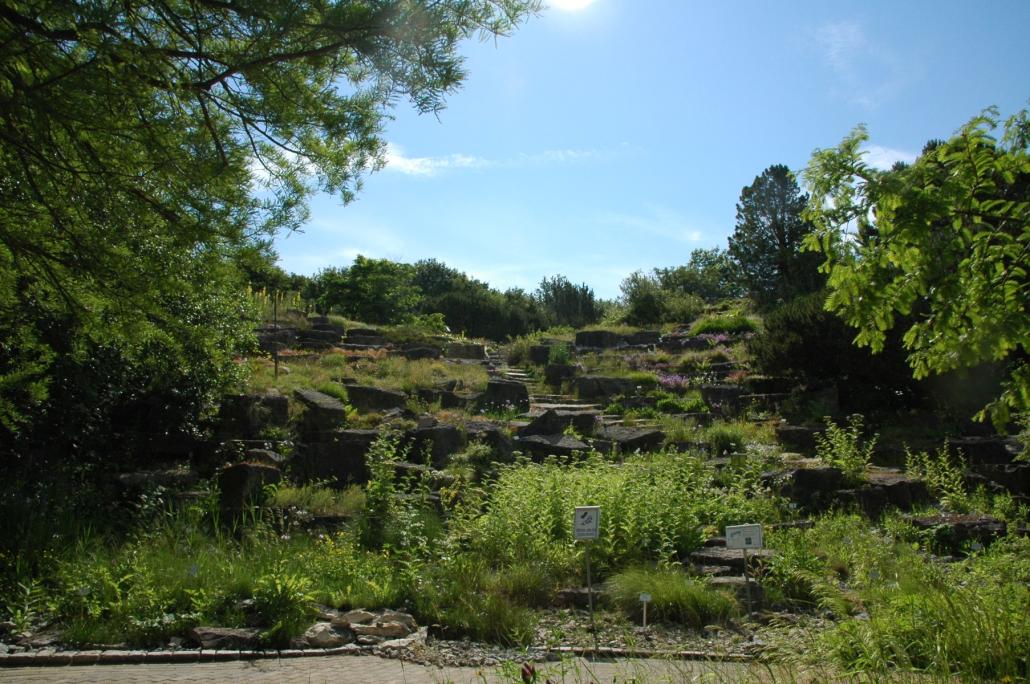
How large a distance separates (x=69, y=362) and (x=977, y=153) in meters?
8.64

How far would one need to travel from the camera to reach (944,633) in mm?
4328

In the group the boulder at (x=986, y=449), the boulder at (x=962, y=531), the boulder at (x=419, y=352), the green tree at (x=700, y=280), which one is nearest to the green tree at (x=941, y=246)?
the boulder at (x=962, y=531)

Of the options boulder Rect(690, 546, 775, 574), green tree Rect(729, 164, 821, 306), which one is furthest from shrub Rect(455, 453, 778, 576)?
green tree Rect(729, 164, 821, 306)

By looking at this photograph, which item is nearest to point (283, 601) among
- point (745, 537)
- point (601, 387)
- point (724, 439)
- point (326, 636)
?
point (326, 636)

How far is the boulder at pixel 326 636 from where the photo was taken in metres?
5.53

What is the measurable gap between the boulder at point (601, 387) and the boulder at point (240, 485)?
9292 millimetres

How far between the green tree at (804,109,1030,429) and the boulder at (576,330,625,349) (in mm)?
19844

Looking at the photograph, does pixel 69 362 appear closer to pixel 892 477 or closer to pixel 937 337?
pixel 937 337

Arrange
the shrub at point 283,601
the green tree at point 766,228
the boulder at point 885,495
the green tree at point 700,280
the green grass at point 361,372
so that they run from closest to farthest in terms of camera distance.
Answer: the shrub at point 283,601 → the boulder at point 885,495 → the green grass at point 361,372 → the green tree at point 766,228 → the green tree at point 700,280

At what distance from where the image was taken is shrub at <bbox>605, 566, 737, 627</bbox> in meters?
6.05

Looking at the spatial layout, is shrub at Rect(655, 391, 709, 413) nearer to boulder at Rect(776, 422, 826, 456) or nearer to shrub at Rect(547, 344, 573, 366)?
boulder at Rect(776, 422, 826, 456)

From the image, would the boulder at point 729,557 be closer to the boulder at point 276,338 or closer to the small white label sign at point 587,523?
the small white label sign at point 587,523

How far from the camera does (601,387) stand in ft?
56.6

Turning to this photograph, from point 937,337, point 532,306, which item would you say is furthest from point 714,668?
point 532,306
